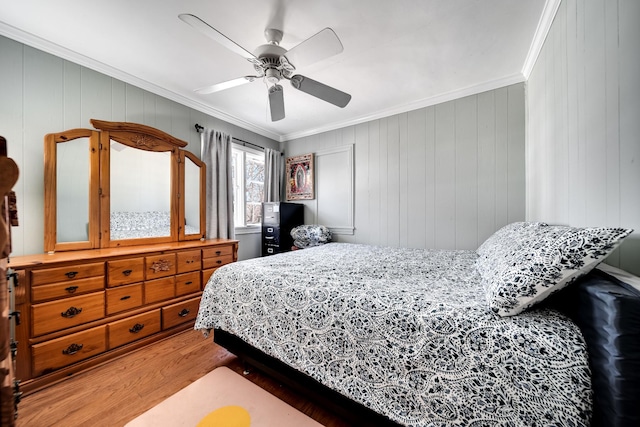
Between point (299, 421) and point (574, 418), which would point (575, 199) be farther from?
point (299, 421)

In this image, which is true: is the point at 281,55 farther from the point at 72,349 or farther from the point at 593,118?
the point at 72,349

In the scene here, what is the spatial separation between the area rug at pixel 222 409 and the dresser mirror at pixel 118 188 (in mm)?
1581

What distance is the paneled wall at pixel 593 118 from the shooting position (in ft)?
3.15

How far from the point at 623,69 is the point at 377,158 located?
8.24 ft

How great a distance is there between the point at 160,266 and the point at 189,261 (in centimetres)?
27

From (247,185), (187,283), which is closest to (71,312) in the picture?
(187,283)

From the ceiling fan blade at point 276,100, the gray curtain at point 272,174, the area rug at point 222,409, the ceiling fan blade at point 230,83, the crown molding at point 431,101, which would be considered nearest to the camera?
the area rug at point 222,409

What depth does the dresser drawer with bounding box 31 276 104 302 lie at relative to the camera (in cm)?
160

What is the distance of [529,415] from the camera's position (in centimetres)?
81

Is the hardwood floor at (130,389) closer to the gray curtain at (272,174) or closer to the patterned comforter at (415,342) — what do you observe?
the patterned comforter at (415,342)

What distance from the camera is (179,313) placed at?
2324 mm

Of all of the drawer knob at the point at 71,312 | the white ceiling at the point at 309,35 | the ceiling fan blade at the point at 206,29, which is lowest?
the drawer knob at the point at 71,312

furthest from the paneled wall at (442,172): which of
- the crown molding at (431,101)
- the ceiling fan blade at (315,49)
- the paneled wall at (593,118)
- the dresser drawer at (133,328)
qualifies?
the dresser drawer at (133,328)

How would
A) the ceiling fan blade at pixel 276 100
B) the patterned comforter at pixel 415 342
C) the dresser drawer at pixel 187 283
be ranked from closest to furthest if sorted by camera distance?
the patterned comforter at pixel 415 342, the ceiling fan blade at pixel 276 100, the dresser drawer at pixel 187 283
